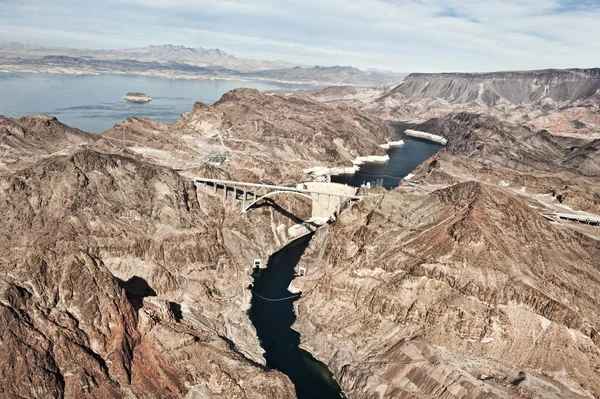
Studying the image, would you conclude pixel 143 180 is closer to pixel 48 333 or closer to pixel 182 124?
pixel 48 333

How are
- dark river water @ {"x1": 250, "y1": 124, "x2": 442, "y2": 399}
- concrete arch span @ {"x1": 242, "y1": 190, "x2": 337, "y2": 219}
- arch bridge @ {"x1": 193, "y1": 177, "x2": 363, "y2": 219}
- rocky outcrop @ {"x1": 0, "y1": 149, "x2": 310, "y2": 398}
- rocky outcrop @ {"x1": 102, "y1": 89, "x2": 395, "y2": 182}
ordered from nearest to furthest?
rocky outcrop @ {"x1": 0, "y1": 149, "x2": 310, "y2": 398}, dark river water @ {"x1": 250, "y1": 124, "x2": 442, "y2": 399}, arch bridge @ {"x1": 193, "y1": 177, "x2": 363, "y2": 219}, concrete arch span @ {"x1": 242, "y1": 190, "x2": 337, "y2": 219}, rocky outcrop @ {"x1": 102, "y1": 89, "x2": 395, "y2": 182}

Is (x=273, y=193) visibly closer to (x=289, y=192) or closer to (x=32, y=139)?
(x=289, y=192)

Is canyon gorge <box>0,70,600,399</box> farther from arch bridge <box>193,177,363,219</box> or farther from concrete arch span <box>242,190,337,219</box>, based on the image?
arch bridge <box>193,177,363,219</box>

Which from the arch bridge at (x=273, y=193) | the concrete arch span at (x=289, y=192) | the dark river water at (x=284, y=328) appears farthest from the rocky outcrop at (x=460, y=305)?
the concrete arch span at (x=289, y=192)

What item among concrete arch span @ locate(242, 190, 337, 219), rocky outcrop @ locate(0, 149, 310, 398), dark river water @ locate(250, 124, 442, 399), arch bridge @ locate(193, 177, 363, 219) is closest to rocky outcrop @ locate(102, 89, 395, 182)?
arch bridge @ locate(193, 177, 363, 219)

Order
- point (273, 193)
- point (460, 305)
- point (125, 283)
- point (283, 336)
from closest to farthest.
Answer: point (460, 305) < point (283, 336) < point (125, 283) < point (273, 193)

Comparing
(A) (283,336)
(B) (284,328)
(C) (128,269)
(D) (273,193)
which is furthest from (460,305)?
(D) (273,193)
